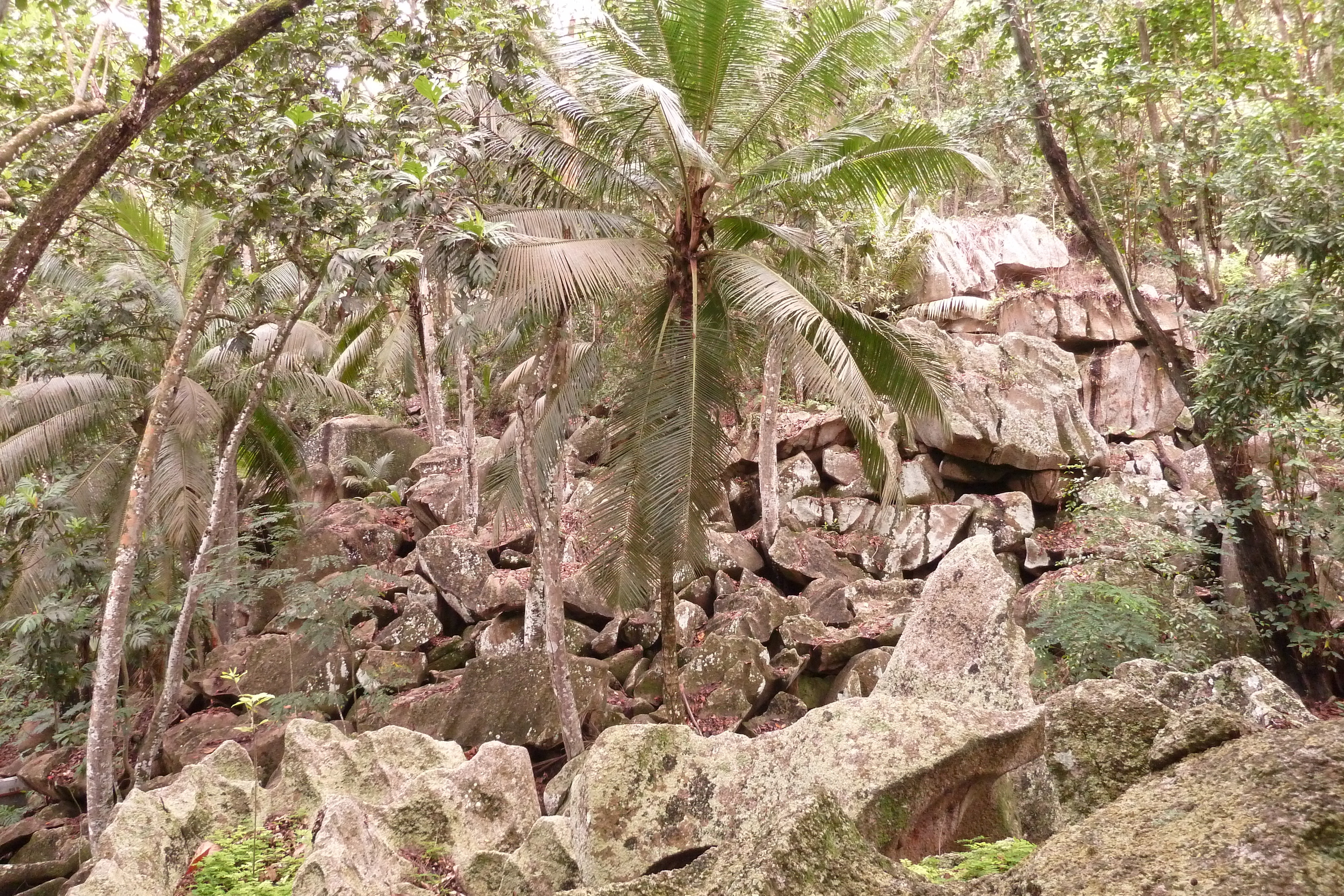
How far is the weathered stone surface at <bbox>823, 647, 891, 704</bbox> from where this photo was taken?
1020 centimetres

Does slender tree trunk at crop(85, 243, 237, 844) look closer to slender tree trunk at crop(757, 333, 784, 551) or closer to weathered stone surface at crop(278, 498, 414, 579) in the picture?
weathered stone surface at crop(278, 498, 414, 579)

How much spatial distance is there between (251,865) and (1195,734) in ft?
17.0

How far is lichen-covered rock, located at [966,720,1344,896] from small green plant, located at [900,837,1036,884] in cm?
93

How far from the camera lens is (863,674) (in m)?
10.4

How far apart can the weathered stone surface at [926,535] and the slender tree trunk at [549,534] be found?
6.26 metres

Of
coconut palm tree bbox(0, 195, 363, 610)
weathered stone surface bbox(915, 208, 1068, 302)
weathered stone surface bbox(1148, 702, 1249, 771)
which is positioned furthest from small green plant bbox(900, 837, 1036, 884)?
weathered stone surface bbox(915, 208, 1068, 302)

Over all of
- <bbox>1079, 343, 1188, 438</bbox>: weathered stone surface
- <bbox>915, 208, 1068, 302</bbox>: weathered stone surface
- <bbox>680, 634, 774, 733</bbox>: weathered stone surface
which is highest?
<bbox>915, 208, 1068, 302</bbox>: weathered stone surface

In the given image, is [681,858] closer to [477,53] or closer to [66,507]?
[477,53]

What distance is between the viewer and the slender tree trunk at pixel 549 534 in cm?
931

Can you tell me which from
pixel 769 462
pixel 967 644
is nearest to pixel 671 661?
pixel 967 644

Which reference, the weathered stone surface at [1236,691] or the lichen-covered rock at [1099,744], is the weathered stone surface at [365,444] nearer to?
the weathered stone surface at [1236,691]

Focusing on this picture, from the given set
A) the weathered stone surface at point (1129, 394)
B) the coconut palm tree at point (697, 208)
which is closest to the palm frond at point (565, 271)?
the coconut palm tree at point (697, 208)

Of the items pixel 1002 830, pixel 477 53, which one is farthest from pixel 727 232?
pixel 1002 830

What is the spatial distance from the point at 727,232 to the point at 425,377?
1206cm
